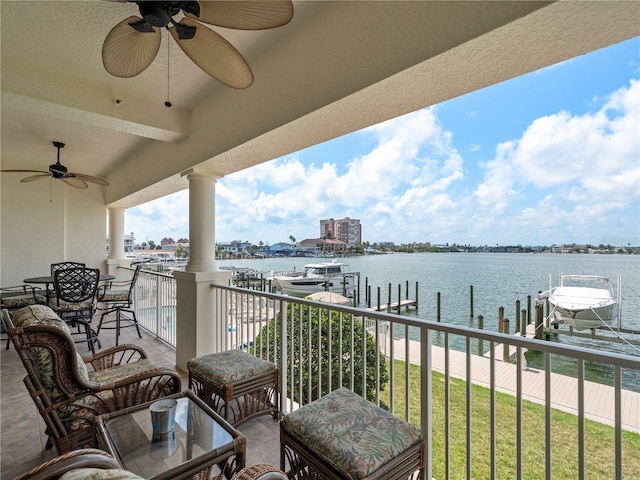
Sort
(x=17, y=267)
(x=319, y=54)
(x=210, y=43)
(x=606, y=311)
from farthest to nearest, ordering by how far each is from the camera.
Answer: (x=606, y=311), (x=17, y=267), (x=319, y=54), (x=210, y=43)

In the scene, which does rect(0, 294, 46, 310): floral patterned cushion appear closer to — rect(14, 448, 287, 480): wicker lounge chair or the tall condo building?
rect(14, 448, 287, 480): wicker lounge chair

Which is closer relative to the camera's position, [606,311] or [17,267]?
[17,267]

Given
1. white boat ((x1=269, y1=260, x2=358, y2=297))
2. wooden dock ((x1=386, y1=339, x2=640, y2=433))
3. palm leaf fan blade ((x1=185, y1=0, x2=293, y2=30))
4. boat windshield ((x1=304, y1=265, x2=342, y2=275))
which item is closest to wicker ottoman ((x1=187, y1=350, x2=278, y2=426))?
palm leaf fan blade ((x1=185, y1=0, x2=293, y2=30))

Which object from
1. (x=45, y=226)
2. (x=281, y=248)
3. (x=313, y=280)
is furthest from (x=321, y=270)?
(x=45, y=226)

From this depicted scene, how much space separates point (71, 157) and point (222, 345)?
14.1ft

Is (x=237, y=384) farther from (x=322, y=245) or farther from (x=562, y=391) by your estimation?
(x=322, y=245)

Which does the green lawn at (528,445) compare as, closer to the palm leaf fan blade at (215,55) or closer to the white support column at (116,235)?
the palm leaf fan blade at (215,55)

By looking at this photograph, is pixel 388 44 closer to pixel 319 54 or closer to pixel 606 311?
pixel 319 54

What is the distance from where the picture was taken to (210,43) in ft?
4.61

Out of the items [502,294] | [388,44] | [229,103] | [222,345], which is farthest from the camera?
[502,294]

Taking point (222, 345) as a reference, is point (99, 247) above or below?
above

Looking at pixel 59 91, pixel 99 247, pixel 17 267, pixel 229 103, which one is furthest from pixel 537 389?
pixel 17 267

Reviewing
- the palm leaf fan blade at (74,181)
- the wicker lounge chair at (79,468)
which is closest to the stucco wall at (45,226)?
the palm leaf fan blade at (74,181)

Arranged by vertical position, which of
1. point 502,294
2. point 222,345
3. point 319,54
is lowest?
point 502,294
